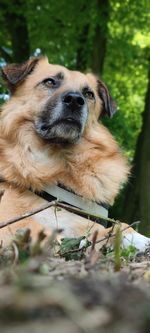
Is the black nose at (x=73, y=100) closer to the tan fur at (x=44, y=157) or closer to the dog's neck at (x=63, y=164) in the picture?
the tan fur at (x=44, y=157)

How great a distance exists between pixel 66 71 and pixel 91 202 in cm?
173

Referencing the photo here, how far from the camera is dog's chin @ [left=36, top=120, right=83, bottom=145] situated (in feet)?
17.4

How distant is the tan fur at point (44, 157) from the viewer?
4.83 m

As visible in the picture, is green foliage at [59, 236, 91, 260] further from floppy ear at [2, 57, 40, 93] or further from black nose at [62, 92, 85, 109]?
floppy ear at [2, 57, 40, 93]

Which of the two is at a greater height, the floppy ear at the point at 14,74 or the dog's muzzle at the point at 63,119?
the floppy ear at the point at 14,74

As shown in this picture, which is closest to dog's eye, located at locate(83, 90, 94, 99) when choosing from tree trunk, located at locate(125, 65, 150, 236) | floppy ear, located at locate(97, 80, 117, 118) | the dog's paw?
floppy ear, located at locate(97, 80, 117, 118)

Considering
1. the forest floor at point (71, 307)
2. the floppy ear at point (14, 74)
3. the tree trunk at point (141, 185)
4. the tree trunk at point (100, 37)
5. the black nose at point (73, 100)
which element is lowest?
the forest floor at point (71, 307)

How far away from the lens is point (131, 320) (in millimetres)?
919

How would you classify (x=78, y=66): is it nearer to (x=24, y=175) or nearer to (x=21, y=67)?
(x=21, y=67)

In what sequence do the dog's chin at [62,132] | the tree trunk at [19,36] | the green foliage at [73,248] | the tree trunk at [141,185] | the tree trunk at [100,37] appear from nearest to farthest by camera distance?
the green foliage at [73,248], the dog's chin at [62,132], the tree trunk at [141,185], the tree trunk at [100,37], the tree trunk at [19,36]

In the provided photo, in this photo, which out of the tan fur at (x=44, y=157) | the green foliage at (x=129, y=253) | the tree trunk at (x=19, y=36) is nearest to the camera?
the green foliage at (x=129, y=253)

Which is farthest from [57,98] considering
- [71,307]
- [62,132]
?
[71,307]

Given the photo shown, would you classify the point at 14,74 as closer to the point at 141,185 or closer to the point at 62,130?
the point at 62,130

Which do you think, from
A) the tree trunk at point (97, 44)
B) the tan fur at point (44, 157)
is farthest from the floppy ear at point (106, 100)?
the tree trunk at point (97, 44)
